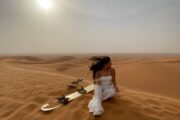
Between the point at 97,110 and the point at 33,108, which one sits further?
the point at 33,108

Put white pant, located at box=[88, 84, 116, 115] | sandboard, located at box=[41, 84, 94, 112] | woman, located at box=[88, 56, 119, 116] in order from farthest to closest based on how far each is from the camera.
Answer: woman, located at box=[88, 56, 119, 116]
sandboard, located at box=[41, 84, 94, 112]
white pant, located at box=[88, 84, 116, 115]

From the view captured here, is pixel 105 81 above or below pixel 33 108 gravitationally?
above

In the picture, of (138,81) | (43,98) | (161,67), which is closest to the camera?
(43,98)

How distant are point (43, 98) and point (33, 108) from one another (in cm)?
66

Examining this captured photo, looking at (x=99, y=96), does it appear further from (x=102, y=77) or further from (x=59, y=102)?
(x=59, y=102)

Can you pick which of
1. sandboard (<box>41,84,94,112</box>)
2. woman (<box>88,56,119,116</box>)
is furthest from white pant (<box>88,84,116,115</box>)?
sandboard (<box>41,84,94,112</box>)

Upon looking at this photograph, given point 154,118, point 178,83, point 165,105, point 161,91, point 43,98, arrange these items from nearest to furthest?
1. point 154,118
2. point 165,105
3. point 43,98
4. point 161,91
5. point 178,83

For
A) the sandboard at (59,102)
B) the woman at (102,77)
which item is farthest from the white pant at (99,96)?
the sandboard at (59,102)

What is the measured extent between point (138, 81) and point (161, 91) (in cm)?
177

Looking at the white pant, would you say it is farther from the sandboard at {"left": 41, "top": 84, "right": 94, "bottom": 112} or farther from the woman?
the sandboard at {"left": 41, "top": 84, "right": 94, "bottom": 112}

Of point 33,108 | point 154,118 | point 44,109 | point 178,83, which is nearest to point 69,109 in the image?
point 44,109

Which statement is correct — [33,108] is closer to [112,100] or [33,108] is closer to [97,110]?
[97,110]

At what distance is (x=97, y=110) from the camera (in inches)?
154

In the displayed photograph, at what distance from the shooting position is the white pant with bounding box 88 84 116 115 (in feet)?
13.0
